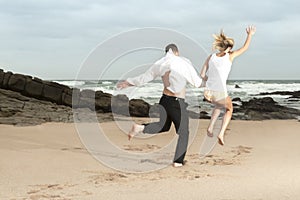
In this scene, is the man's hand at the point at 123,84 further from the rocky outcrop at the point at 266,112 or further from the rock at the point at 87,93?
the rocky outcrop at the point at 266,112

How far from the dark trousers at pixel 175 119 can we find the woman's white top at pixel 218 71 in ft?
2.46

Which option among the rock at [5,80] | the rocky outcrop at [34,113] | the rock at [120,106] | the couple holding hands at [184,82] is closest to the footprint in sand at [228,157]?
the couple holding hands at [184,82]

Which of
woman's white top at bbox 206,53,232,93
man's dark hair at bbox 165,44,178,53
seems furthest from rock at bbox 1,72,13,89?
woman's white top at bbox 206,53,232,93

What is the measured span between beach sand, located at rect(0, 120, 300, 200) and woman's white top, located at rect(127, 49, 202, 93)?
1238 mm

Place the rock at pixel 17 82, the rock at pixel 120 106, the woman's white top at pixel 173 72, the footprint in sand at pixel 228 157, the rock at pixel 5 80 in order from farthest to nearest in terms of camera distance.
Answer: the rock at pixel 5 80 → the rock at pixel 17 82 → the rock at pixel 120 106 → the footprint in sand at pixel 228 157 → the woman's white top at pixel 173 72

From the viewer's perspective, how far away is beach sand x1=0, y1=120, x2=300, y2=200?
4.94 meters

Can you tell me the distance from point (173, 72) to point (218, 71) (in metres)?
0.71

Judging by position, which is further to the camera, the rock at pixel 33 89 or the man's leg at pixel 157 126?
the rock at pixel 33 89

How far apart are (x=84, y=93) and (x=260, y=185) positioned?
10993mm

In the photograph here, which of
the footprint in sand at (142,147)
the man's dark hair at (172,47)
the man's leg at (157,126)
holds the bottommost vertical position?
the footprint in sand at (142,147)

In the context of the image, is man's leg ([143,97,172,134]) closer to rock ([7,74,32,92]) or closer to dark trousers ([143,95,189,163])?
dark trousers ([143,95,189,163])

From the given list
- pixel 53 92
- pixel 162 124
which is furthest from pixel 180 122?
pixel 53 92

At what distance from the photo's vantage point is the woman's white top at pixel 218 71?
575 cm

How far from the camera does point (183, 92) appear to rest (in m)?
6.48
